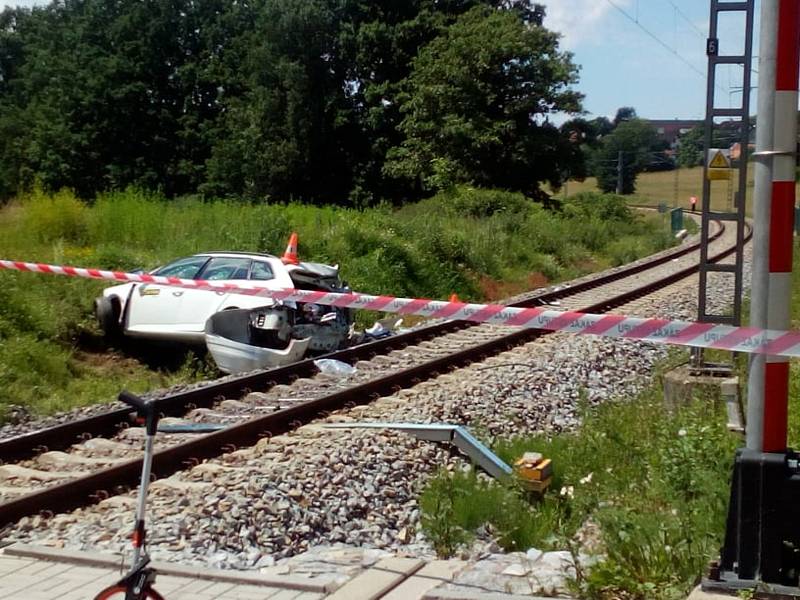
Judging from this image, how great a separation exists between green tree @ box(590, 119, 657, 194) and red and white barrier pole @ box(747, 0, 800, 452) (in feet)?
295

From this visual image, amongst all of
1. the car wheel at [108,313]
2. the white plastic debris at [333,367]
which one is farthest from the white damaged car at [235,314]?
the white plastic debris at [333,367]

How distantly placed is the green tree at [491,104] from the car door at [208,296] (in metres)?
33.1

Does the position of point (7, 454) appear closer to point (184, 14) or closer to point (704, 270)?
point (704, 270)

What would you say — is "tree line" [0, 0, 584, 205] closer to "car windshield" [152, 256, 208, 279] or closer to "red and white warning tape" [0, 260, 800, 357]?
"car windshield" [152, 256, 208, 279]

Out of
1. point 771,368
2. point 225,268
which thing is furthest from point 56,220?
point 771,368

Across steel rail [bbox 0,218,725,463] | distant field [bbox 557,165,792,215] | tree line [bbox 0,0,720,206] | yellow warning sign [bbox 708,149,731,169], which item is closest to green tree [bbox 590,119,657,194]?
distant field [bbox 557,165,792,215]

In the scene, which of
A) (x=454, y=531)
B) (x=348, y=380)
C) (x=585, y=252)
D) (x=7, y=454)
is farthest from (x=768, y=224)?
(x=585, y=252)

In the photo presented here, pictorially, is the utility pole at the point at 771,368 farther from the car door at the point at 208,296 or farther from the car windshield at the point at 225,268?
the car windshield at the point at 225,268

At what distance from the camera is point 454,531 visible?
6590 millimetres

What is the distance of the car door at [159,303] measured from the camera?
46.1 ft

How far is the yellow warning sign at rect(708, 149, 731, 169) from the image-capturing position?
35.7 ft

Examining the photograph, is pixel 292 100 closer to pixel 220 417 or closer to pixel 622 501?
pixel 220 417

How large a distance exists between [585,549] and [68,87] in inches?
2480

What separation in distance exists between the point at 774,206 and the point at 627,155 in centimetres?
9232
